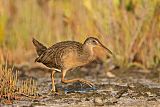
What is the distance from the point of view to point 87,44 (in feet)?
35.4

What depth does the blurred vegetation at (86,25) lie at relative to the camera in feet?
46.8

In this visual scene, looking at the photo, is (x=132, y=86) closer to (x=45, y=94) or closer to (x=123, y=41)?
(x=45, y=94)

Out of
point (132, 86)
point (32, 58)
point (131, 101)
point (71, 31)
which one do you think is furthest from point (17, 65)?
point (131, 101)

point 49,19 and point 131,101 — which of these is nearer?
point 131,101

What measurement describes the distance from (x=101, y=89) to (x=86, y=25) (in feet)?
13.6

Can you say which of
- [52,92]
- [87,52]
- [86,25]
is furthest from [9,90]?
[86,25]

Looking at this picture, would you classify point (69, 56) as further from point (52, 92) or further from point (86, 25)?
point (86, 25)

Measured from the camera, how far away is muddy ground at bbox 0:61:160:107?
380 inches

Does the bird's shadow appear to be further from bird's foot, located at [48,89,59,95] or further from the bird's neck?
the bird's neck

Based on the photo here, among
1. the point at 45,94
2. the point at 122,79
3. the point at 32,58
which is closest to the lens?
the point at 45,94

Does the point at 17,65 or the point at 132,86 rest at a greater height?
the point at 17,65

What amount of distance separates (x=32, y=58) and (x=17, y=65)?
62 centimetres

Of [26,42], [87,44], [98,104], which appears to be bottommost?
[98,104]

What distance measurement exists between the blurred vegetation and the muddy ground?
1.81ft
